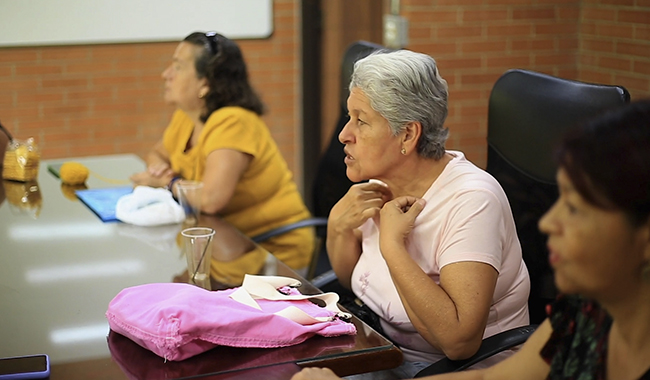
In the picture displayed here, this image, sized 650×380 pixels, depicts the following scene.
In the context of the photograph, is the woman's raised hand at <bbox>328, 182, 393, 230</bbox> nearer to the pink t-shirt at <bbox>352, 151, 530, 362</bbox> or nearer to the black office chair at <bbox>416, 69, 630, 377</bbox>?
the pink t-shirt at <bbox>352, 151, 530, 362</bbox>

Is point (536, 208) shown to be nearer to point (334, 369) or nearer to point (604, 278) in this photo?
point (334, 369)

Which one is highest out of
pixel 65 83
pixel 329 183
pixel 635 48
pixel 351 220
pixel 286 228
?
pixel 635 48

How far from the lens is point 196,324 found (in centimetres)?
142

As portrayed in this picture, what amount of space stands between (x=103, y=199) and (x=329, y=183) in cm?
80

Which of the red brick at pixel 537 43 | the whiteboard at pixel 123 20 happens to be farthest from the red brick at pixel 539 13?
the whiteboard at pixel 123 20

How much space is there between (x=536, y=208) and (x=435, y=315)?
0.53 meters

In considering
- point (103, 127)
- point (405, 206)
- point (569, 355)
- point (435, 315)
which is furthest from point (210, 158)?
point (103, 127)

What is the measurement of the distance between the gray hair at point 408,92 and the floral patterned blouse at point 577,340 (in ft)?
2.23

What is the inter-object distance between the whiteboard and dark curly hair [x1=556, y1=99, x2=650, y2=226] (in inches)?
155

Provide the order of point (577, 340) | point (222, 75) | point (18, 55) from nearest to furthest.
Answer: point (577, 340) < point (222, 75) < point (18, 55)

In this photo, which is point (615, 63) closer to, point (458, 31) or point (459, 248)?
point (458, 31)

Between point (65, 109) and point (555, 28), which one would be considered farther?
point (65, 109)

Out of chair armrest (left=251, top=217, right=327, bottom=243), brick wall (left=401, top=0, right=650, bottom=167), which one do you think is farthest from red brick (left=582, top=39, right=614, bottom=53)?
chair armrest (left=251, top=217, right=327, bottom=243)

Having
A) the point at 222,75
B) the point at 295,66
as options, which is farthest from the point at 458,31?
the point at 222,75
